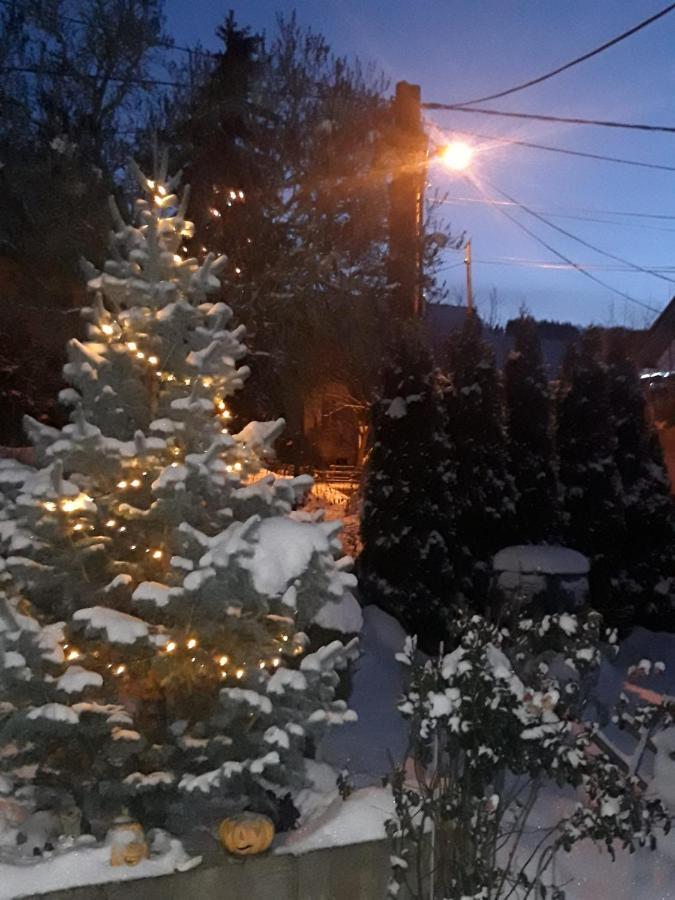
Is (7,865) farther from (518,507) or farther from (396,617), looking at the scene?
(518,507)

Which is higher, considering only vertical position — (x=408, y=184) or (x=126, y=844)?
(x=408, y=184)

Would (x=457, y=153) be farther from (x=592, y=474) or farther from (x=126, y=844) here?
(x=126, y=844)

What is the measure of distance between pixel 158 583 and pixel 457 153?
763 centimetres

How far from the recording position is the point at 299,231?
13.2 metres

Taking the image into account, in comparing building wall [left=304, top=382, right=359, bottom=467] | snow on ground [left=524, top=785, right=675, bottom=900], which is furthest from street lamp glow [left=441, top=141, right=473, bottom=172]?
snow on ground [left=524, top=785, right=675, bottom=900]

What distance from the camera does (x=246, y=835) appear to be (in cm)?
356

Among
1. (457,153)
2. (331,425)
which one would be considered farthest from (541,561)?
(331,425)

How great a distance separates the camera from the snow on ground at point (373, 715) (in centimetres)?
545

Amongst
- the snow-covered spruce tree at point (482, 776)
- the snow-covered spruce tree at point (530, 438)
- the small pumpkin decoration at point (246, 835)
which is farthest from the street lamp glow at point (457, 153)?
the small pumpkin decoration at point (246, 835)

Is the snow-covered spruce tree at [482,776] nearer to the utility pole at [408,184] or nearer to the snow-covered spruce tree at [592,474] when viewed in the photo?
the snow-covered spruce tree at [592,474]

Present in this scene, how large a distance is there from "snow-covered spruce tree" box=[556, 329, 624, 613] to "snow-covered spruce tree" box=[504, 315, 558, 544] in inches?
13.2

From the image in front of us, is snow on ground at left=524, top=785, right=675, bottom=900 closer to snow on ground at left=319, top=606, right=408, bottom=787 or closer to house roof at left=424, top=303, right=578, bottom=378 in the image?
snow on ground at left=319, top=606, right=408, bottom=787

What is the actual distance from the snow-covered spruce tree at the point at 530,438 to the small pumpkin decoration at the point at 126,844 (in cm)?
636

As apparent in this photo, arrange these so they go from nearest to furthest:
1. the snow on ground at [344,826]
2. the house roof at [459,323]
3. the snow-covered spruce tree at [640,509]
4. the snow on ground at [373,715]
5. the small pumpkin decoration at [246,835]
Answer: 1. the small pumpkin decoration at [246,835]
2. the snow on ground at [344,826]
3. the snow on ground at [373,715]
4. the snow-covered spruce tree at [640,509]
5. the house roof at [459,323]
